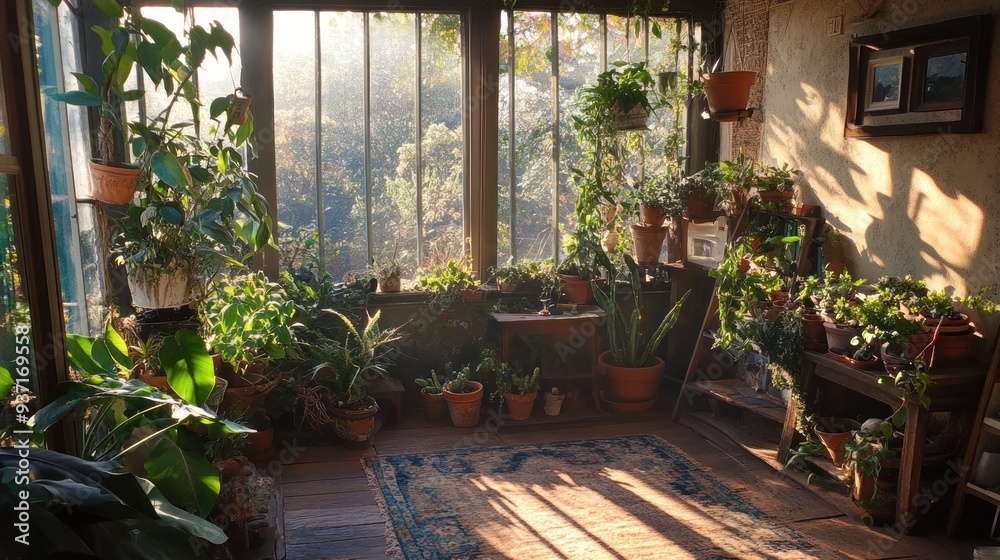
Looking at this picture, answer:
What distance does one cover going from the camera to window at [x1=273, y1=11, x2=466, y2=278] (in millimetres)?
4504

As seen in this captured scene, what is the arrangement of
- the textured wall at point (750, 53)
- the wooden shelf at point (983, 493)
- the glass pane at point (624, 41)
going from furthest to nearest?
the glass pane at point (624, 41)
the textured wall at point (750, 53)
the wooden shelf at point (983, 493)

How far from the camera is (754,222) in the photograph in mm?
4242

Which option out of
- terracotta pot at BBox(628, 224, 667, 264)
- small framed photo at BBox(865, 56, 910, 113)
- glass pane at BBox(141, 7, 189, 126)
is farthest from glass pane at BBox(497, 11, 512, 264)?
small framed photo at BBox(865, 56, 910, 113)

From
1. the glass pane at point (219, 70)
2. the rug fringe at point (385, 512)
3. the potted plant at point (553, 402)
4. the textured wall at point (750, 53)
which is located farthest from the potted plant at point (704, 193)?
the glass pane at point (219, 70)

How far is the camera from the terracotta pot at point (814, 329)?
3727mm

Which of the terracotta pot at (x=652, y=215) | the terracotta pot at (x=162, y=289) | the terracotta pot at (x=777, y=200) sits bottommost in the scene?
the terracotta pot at (x=162, y=289)

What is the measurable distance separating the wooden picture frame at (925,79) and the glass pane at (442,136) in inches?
86.6

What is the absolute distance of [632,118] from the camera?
15.1ft

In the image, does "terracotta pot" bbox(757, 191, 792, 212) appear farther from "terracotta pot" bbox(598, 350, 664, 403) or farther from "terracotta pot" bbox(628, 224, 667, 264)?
"terracotta pot" bbox(598, 350, 664, 403)

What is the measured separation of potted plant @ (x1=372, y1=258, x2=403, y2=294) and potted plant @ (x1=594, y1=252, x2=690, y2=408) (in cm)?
120

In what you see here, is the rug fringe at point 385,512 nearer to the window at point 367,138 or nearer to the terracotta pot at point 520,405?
the terracotta pot at point 520,405

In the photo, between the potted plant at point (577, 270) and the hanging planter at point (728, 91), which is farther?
the potted plant at point (577, 270)

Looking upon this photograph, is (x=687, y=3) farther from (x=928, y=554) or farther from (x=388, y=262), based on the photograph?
(x=928, y=554)

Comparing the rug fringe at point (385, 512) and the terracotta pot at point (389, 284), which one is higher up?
the terracotta pot at point (389, 284)
